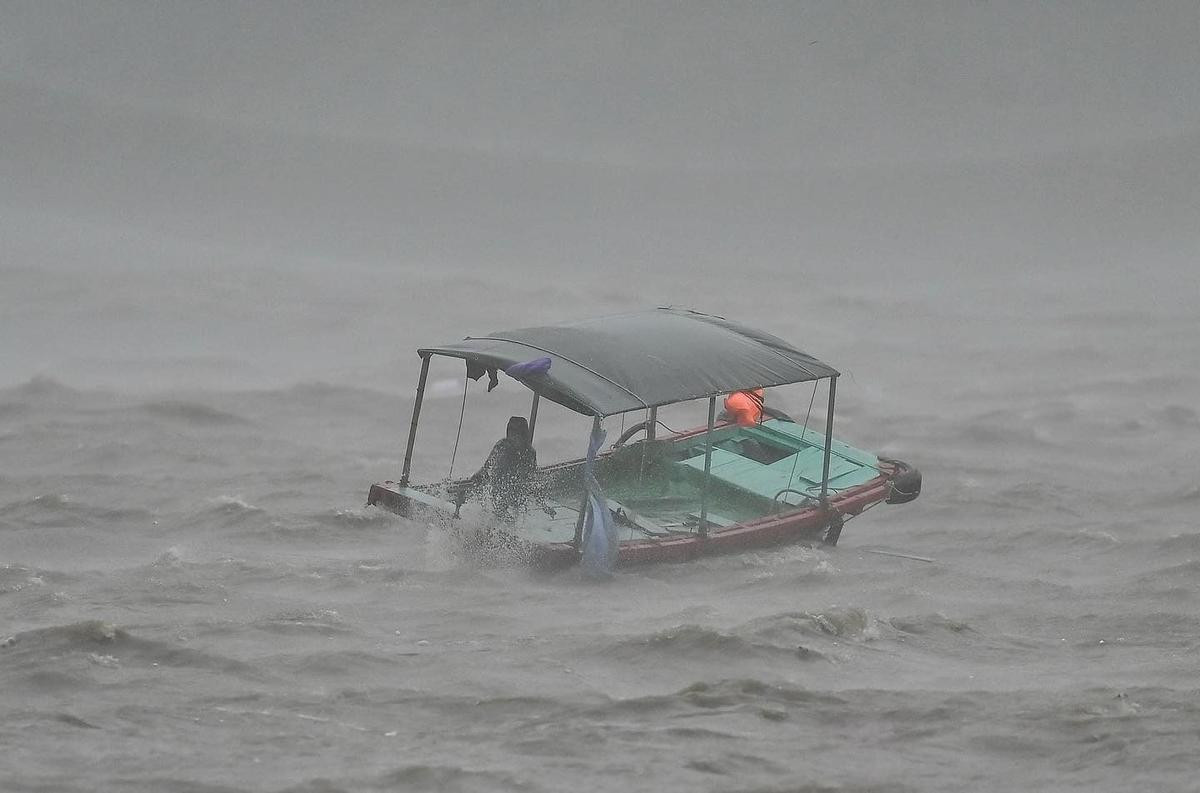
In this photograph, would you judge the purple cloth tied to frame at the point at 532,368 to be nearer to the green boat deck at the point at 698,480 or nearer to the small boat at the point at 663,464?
the small boat at the point at 663,464

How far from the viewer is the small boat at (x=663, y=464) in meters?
13.0

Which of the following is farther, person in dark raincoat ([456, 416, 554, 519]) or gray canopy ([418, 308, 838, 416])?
person in dark raincoat ([456, 416, 554, 519])

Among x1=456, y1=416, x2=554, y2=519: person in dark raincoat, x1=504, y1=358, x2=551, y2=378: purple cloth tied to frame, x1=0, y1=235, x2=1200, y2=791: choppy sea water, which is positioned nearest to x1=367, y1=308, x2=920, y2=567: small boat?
x1=504, y1=358, x2=551, y2=378: purple cloth tied to frame

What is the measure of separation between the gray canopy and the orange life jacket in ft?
6.20

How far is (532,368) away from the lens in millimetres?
12836

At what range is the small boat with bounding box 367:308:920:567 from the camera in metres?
13.0

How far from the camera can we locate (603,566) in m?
12.9

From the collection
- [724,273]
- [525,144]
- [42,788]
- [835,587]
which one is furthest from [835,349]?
[42,788]

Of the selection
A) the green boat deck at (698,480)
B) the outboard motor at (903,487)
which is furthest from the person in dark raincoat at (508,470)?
the outboard motor at (903,487)

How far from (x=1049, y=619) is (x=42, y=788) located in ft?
25.1

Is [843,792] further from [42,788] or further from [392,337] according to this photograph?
[392,337]

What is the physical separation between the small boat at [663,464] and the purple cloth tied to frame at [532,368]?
1 cm

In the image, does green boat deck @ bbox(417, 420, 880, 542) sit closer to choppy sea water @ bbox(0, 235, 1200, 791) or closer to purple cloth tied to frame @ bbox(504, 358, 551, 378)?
choppy sea water @ bbox(0, 235, 1200, 791)

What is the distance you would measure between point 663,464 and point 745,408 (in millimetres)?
1428
